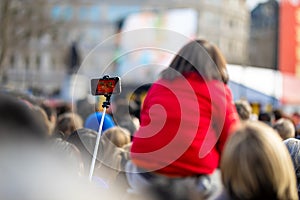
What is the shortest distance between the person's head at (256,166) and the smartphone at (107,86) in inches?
49.0

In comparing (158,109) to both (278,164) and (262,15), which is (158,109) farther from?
(262,15)

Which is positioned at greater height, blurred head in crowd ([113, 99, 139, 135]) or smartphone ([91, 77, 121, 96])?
smartphone ([91, 77, 121, 96])

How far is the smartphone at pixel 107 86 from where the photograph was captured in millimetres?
3340

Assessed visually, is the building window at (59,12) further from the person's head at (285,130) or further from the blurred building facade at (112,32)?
the blurred building facade at (112,32)

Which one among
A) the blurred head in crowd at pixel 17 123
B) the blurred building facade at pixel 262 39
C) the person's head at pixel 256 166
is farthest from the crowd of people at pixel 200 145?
the blurred building facade at pixel 262 39

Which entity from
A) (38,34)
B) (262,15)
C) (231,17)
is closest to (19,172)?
(38,34)

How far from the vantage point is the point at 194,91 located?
104 inches

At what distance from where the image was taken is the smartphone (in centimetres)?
334

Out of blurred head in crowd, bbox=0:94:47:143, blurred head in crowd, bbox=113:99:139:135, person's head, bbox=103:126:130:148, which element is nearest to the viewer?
blurred head in crowd, bbox=0:94:47:143

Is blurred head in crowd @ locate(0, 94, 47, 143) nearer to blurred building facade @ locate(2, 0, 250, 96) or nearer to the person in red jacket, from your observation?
the person in red jacket

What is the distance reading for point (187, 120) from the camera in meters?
2.61

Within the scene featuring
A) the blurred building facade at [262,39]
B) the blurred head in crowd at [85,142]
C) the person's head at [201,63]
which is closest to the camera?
the person's head at [201,63]

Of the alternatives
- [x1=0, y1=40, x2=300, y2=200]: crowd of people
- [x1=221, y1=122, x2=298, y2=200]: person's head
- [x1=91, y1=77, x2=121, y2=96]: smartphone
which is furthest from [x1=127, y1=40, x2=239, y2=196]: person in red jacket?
[x1=91, y1=77, x2=121, y2=96]: smartphone

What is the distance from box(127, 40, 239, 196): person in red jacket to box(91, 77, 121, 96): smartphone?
613mm
